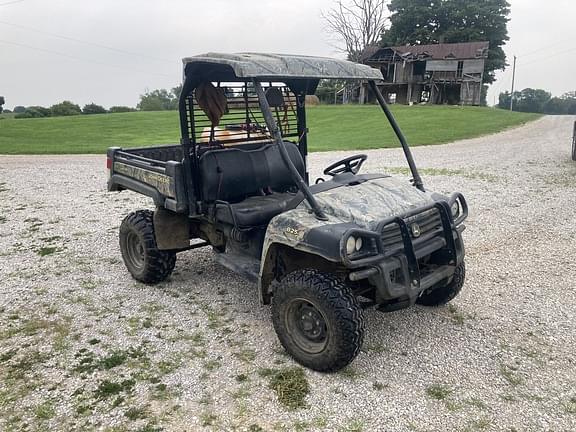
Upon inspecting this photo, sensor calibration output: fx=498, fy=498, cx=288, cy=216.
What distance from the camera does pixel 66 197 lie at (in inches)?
361

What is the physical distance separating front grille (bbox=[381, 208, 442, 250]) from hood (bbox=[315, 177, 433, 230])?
0.34ft

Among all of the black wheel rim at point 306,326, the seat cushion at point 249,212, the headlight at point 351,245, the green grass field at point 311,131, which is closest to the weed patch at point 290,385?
the black wheel rim at point 306,326

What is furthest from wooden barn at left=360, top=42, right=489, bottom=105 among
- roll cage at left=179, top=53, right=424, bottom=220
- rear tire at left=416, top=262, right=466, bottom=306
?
rear tire at left=416, top=262, right=466, bottom=306

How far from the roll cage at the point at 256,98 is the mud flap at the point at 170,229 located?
37 cm

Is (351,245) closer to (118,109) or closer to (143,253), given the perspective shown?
(143,253)

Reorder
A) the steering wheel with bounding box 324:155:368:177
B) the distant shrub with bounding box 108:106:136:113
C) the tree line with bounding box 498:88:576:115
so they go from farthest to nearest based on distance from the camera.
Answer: the tree line with bounding box 498:88:576:115 → the distant shrub with bounding box 108:106:136:113 → the steering wheel with bounding box 324:155:368:177

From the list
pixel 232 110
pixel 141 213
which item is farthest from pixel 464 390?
pixel 141 213

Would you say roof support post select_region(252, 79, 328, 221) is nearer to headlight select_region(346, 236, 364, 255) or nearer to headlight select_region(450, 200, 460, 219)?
headlight select_region(346, 236, 364, 255)

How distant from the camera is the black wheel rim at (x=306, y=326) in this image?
11.2ft

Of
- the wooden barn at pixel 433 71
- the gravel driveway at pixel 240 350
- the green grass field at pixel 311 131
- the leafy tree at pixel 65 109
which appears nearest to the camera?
the gravel driveway at pixel 240 350

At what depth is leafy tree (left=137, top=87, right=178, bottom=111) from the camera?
162ft

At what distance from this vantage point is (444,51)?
44969 millimetres

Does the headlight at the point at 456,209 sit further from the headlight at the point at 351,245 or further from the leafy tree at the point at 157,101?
the leafy tree at the point at 157,101

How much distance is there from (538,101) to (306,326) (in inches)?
2926
